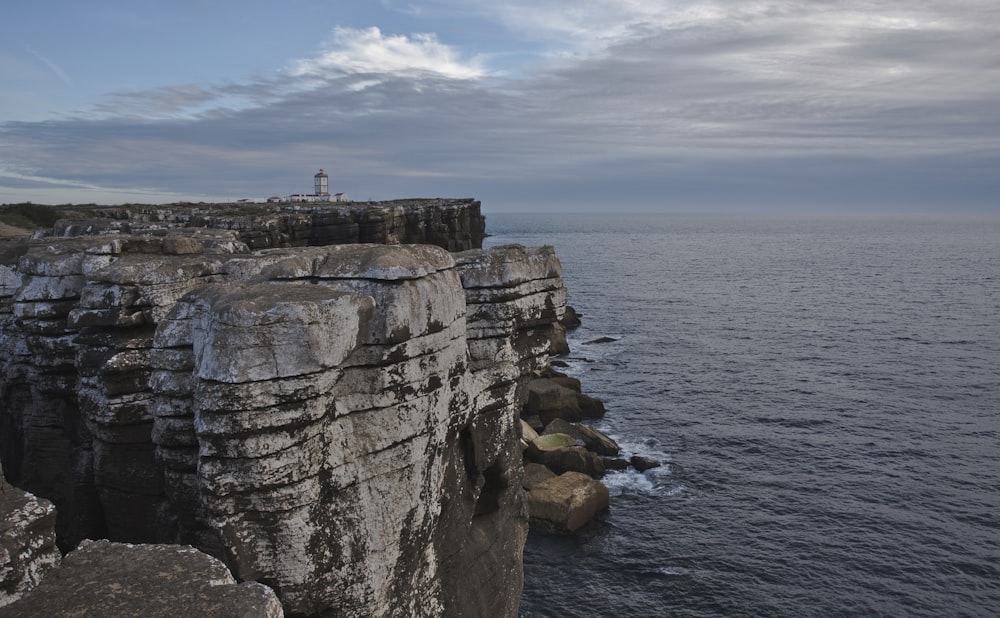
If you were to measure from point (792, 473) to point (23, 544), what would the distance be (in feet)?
141

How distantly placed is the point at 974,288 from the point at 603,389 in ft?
294

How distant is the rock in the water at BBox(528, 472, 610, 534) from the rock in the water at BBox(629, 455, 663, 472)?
685 cm

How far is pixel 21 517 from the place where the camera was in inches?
339

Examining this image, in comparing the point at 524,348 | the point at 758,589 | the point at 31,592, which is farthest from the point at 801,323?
the point at 31,592

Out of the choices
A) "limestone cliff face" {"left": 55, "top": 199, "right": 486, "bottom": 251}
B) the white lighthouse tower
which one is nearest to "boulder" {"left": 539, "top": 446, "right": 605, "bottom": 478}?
"limestone cliff face" {"left": 55, "top": 199, "right": 486, "bottom": 251}

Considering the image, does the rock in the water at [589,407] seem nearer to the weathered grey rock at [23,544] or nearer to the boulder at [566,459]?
the boulder at [566,459]

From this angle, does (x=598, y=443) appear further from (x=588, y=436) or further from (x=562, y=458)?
(x=562, y=458)

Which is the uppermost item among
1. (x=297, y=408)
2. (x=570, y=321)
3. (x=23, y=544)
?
(x=297, y=408)

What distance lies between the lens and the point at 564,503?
37094mm

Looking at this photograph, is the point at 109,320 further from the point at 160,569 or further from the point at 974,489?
the point at 974,489

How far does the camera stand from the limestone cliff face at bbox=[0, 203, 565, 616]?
10328mm

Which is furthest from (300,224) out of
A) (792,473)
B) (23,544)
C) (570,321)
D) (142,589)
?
(142,589)

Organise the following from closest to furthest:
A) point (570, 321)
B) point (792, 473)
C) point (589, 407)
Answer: point (792, 473), point (589, 407), point (570, 321)

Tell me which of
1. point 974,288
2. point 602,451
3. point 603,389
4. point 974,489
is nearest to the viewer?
point 974,489
